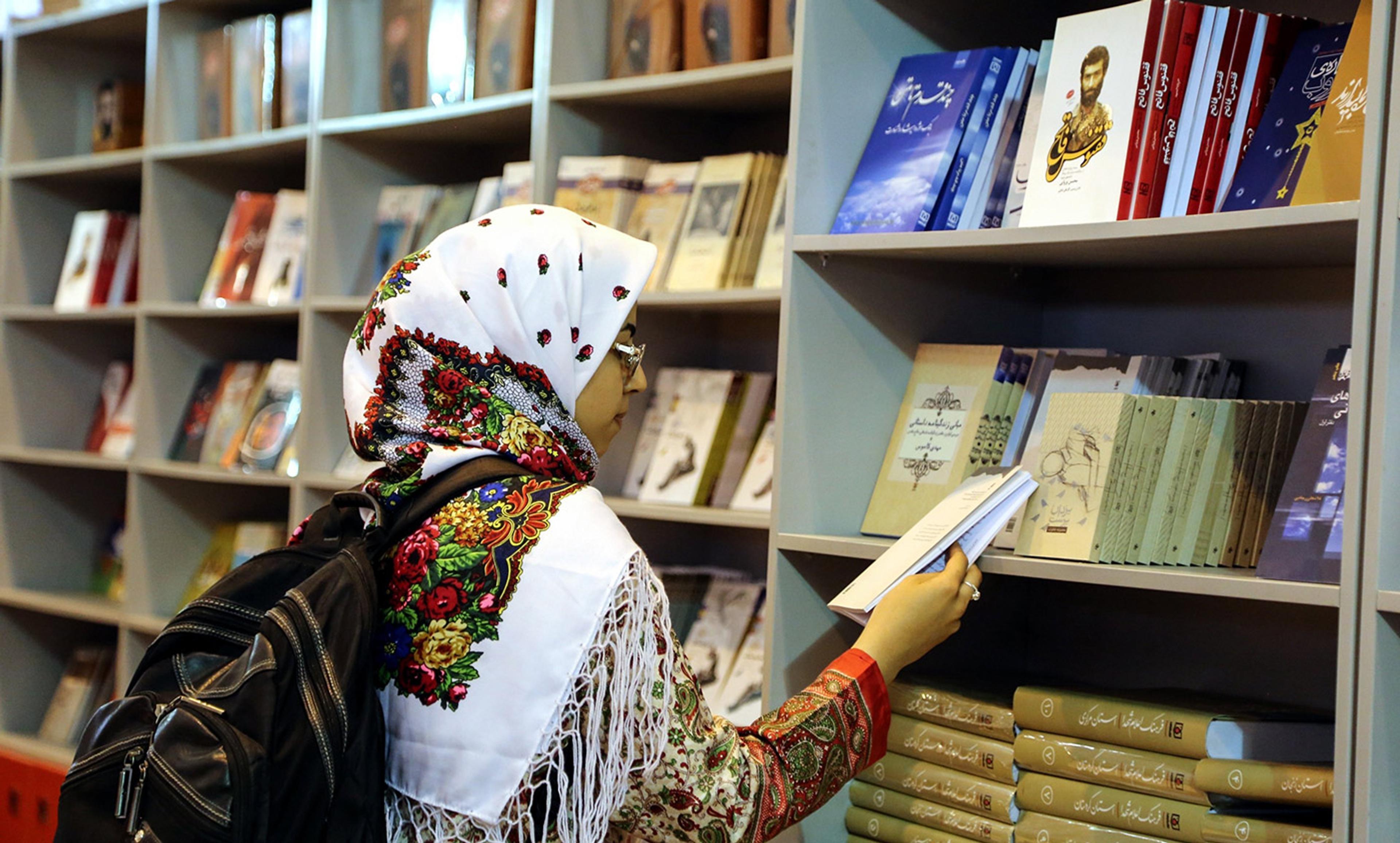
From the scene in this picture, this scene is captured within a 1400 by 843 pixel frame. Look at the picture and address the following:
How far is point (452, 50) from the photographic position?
8.99ft

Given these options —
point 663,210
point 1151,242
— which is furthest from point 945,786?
point 663,210

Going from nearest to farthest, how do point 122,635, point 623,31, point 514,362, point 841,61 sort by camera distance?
point 514,362 < point 841,61 < point 623,31 < point 122,635

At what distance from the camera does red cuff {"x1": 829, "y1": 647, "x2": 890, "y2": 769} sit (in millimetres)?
1520

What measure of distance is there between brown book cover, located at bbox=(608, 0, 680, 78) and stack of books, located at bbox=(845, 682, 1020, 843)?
1.23 m

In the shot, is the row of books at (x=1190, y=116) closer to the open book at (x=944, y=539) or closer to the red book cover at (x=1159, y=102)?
the red book cover at (x=1159, y=102)

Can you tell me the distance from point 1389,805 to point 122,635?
285 centimetres

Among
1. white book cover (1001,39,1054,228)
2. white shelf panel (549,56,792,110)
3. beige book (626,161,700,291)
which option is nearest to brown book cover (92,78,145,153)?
white shelf panel (549,56,792,110)

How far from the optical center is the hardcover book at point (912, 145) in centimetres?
177

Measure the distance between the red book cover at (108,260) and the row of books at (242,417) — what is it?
45 centimetres

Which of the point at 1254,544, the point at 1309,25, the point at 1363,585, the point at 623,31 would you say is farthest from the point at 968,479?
the point at 623,31

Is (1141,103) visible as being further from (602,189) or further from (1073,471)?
(602,189)

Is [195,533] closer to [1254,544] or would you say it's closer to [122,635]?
[122,635]

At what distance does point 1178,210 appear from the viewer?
156 cm

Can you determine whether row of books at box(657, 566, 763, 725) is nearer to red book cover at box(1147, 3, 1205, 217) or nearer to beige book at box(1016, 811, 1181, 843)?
beige book at box(1016, 811, 1181, 843)
